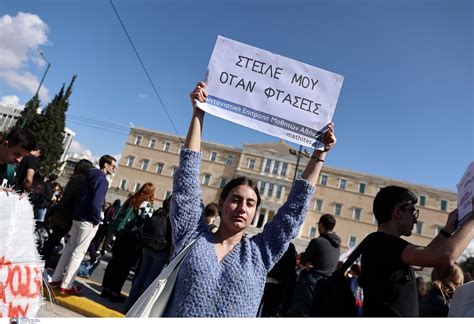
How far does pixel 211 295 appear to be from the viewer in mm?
1612

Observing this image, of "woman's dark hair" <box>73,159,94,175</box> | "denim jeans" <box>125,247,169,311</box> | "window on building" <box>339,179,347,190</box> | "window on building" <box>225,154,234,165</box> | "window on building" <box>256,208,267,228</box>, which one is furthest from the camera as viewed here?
"window on building" <box>225,154,234,165</box>

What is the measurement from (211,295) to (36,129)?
54.3 m

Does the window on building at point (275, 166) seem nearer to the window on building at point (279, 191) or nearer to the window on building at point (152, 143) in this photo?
the window on building at point (279, 191)

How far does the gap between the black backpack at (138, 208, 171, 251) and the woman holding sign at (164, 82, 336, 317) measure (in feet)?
9.51

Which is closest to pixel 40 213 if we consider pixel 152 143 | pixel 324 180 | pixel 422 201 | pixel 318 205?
pixel 318 205

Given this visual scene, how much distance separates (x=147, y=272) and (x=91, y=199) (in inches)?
50.5

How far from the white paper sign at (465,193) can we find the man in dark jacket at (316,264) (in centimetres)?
317

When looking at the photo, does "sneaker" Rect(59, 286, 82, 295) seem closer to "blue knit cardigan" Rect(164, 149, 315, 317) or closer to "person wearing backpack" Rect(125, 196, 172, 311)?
"person wearing backpack" Rect(125, 196, 172, 311)

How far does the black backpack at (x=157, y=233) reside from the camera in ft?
15.3

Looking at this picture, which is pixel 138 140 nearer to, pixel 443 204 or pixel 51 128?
pixel 51 128

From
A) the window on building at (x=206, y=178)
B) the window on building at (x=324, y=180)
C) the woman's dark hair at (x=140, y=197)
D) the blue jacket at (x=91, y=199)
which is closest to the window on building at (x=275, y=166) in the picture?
the window on building at (x=324, y=180)

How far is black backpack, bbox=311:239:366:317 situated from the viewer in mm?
1892

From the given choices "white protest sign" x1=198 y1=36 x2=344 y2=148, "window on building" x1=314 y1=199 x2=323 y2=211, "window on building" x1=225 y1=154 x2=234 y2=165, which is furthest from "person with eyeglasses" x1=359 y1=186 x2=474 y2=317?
"window on building" x1=225 y1=154 x2=234 y2=165
